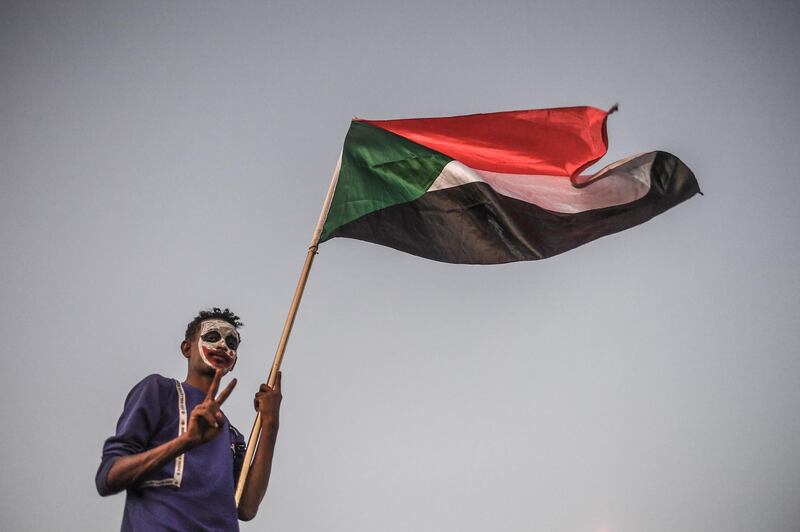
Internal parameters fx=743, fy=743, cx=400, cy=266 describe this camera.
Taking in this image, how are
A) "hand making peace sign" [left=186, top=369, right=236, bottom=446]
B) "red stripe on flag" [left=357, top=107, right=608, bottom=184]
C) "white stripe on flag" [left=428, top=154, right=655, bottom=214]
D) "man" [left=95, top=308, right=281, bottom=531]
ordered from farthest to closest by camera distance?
"red stripe on flag" [left=357, top=107, right=608, bottom=184] → "white stripe on flag" [left=428, top=154, right=655, bottom=214] → "man" [left=95, top=308, right=281, bottom=531] → "hand making peace sign" [left=186, top=369, right=236, bottom=446]

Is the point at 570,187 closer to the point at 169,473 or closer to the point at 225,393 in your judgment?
the point at 225,393

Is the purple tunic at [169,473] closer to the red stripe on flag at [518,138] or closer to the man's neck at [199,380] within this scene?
the man's neck at [199,380]

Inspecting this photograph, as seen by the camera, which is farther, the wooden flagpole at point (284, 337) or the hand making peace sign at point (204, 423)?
the wooden flagpole at point (284, 337)

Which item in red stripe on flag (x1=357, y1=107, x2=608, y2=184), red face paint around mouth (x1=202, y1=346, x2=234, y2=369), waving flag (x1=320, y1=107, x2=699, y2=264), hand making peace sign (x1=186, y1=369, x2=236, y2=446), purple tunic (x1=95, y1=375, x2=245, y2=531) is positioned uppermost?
red stripe on flag (x1=357, y1=107, x2=608, y2=184)

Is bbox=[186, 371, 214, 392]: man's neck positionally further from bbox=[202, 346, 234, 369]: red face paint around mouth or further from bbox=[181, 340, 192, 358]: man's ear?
bbox=[181, 340, 192, 358]: man's ear

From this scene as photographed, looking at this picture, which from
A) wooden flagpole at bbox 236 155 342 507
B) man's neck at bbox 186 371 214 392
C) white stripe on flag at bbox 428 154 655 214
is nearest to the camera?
wooden flagpole at bbox 236 155 342 507

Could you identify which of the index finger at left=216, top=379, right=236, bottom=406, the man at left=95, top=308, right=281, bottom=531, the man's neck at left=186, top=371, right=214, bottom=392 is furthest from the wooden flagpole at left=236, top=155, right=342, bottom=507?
the index finger at left=216, top=379, right=236, bottom=406

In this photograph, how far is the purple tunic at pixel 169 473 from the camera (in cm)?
441

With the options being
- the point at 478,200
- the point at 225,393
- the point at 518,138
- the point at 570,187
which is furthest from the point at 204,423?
the point at 518,138

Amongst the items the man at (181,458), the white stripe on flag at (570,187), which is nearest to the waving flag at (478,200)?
the white stripe on flag at (570,187)

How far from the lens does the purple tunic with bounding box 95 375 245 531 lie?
441 cm

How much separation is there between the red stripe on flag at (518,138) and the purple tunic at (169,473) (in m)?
3.72

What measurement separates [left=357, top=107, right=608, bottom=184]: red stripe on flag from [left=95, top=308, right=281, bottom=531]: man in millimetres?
3341

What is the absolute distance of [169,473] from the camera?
4.52 m
